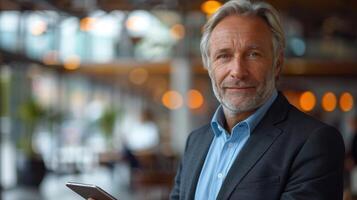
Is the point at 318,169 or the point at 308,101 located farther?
the point at 308,101

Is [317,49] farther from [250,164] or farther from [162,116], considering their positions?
[250,164]

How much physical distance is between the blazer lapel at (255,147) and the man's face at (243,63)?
4cm

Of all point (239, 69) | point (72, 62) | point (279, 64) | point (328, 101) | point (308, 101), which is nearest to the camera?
point (239, 69)

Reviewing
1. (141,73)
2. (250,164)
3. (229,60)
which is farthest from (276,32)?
(141,73)

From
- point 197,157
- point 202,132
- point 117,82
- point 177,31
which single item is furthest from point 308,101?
point 197,157

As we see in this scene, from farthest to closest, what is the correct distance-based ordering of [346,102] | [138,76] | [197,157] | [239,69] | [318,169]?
1. [138,76]
2. [346,102]
3. [197,157]
4. [239,69]
5. [318,169]

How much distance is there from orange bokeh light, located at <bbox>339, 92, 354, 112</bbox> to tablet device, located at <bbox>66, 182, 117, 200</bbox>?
793 inches

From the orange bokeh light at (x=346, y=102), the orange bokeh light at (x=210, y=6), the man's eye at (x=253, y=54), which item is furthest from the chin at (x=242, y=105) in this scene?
the orange bokeh light at (x=346, y=102)

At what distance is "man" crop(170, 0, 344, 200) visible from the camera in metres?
1.50

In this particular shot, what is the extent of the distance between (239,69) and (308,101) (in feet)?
58.5

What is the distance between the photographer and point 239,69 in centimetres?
162

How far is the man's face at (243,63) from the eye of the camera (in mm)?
1626

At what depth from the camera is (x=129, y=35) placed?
16.7 meters

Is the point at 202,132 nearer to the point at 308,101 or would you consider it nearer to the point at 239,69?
the point at 239,69
